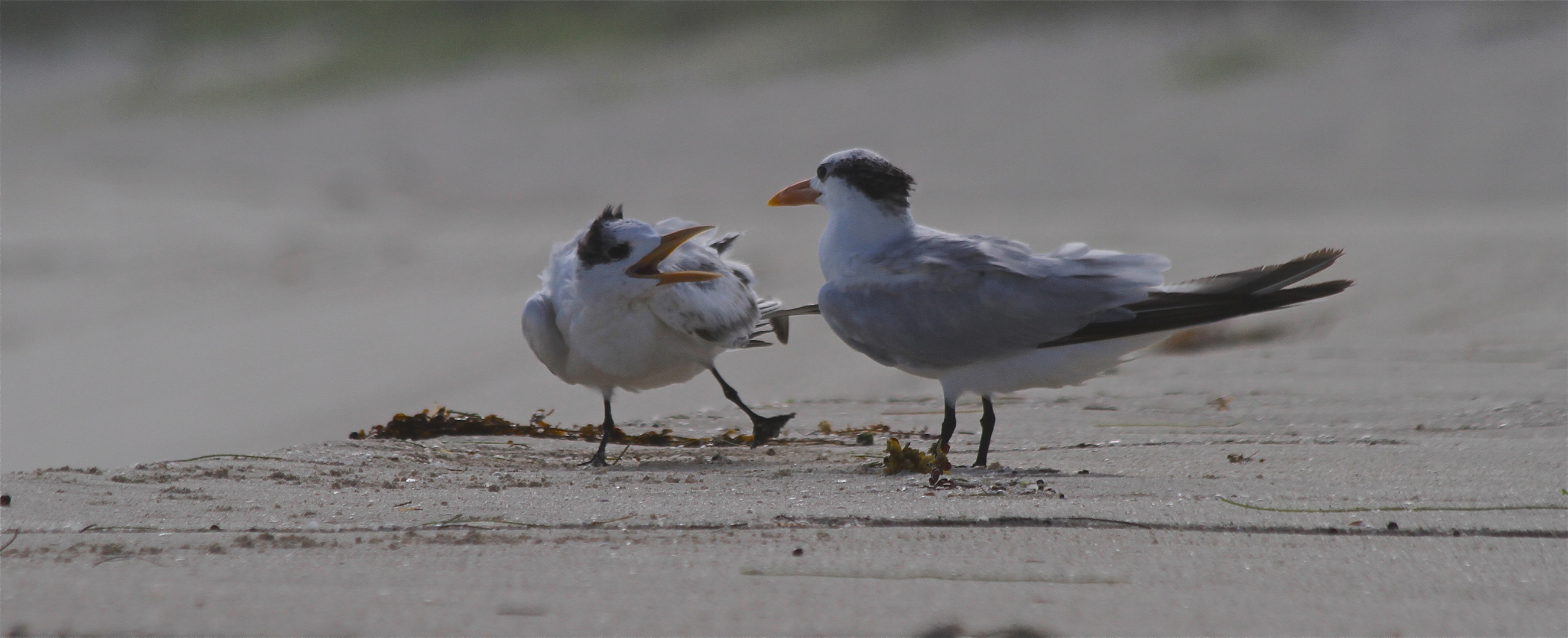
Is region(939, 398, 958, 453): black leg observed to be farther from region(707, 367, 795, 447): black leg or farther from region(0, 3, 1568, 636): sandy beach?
region(707, 367, 795, 447): black leg

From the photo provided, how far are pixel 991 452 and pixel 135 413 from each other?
581 centimetres

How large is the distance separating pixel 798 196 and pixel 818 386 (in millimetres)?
2416

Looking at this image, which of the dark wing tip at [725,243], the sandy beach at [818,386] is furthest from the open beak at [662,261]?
the dark wing tip at [725,243]

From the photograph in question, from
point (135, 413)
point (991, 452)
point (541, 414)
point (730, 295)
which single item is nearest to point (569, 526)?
point (991, 452)

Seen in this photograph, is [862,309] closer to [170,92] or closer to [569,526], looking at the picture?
[569,526]

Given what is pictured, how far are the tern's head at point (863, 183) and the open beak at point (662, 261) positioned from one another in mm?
509

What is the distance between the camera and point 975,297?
13.6 ft

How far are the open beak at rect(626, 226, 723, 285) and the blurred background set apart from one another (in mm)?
1976

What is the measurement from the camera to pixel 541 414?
5.92m

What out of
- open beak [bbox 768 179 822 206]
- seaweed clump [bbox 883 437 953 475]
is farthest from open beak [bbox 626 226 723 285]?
seaweed clump [bbox 883 437 953 475]

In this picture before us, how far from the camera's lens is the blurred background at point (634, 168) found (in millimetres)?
8242

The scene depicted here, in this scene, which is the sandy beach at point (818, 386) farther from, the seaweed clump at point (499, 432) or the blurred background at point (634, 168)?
the seaweed clump at point (499, 432)

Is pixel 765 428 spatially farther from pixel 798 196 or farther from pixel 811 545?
pixel 811 545

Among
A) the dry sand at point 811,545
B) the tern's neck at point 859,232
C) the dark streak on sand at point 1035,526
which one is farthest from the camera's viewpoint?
the tern's neck at point 859,232
